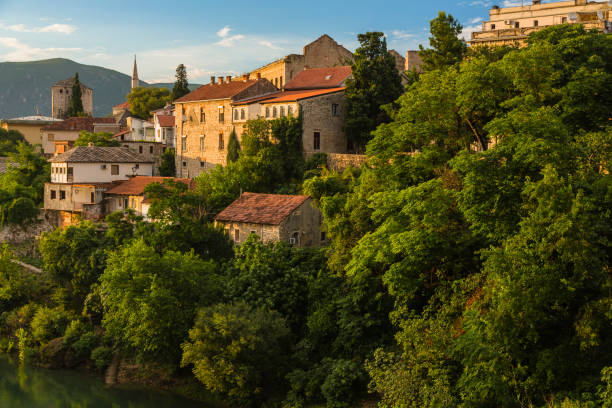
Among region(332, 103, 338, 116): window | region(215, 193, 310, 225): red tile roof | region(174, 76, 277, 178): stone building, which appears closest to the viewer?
region(215, 193, 310, 225): red tile roof

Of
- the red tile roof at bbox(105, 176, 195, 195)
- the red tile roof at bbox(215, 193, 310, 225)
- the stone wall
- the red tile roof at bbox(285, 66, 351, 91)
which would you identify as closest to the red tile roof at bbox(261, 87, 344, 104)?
the red tile roof at bbox(285, 66, 351, 91)

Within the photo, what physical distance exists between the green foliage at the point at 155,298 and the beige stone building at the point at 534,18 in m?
27.4

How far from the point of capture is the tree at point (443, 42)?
117 ft

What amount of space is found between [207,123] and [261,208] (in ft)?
60.4

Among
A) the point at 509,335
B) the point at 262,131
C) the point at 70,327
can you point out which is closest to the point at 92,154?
the point at 262,131

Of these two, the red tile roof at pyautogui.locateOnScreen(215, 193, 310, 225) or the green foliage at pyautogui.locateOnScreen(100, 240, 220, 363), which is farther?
the red tile roof at pyautogui.locateOnScreen(215, 193, 310, 225)

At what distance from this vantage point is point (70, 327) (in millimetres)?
32188

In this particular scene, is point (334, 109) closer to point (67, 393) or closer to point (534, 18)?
point (534, 18)

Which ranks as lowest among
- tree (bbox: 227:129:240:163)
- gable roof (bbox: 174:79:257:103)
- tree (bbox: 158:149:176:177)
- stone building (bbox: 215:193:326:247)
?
stone building (bbox: 215:193:326:247)

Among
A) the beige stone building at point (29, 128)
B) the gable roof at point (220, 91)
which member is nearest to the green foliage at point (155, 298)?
the gable roof at point (220, 91)

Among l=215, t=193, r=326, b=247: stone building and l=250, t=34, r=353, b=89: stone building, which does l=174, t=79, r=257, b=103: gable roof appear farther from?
l=215, t=193, r=326, b=247: stone building

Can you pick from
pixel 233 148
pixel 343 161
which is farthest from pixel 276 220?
pixel 233 148

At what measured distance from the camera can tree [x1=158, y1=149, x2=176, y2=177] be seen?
170 ft

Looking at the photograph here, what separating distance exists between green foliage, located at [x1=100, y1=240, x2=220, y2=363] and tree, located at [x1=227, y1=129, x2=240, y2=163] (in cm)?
1675
